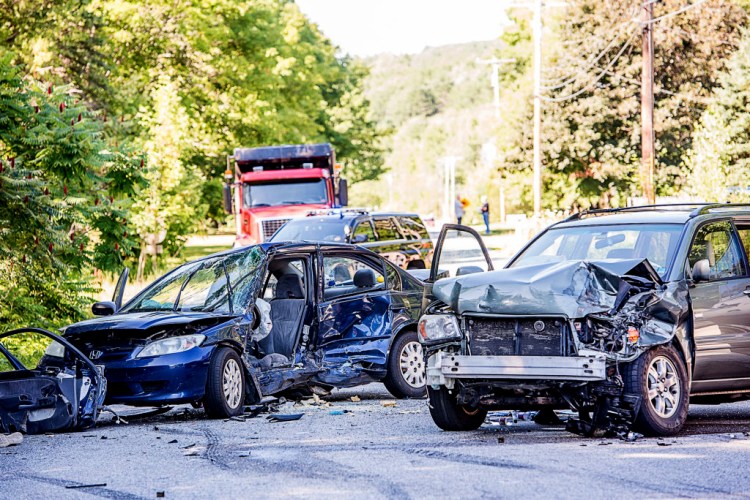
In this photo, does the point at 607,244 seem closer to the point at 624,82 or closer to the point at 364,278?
the point at 364,278

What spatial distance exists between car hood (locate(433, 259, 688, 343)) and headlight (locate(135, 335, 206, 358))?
2.59m

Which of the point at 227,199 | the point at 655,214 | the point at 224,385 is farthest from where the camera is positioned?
the point at 227,199

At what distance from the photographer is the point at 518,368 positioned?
9.02 metres

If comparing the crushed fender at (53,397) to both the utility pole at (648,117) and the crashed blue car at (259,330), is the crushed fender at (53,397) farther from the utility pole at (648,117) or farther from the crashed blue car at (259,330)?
the utility pole at (648,117)

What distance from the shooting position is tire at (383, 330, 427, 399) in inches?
502

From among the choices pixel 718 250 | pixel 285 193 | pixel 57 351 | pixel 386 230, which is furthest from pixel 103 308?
pixel 285 193

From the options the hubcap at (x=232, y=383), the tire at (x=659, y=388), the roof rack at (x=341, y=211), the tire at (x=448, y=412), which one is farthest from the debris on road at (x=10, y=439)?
the roof rack at (x=341, y=211)

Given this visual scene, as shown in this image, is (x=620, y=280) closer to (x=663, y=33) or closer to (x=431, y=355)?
(x=431, y=355)

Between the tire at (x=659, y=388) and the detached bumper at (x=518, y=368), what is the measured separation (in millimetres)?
301

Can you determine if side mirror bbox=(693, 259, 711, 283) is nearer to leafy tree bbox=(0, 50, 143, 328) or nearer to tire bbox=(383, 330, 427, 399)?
tire bbox=(383, 330, 427, 399)

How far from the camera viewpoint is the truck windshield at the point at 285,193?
3131 cm

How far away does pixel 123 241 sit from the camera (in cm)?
2047

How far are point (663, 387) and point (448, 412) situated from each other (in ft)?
5.42

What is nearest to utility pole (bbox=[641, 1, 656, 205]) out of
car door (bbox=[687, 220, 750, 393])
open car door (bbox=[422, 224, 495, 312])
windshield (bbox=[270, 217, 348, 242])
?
open car door (bbox=[422, 224, 495, 312])
